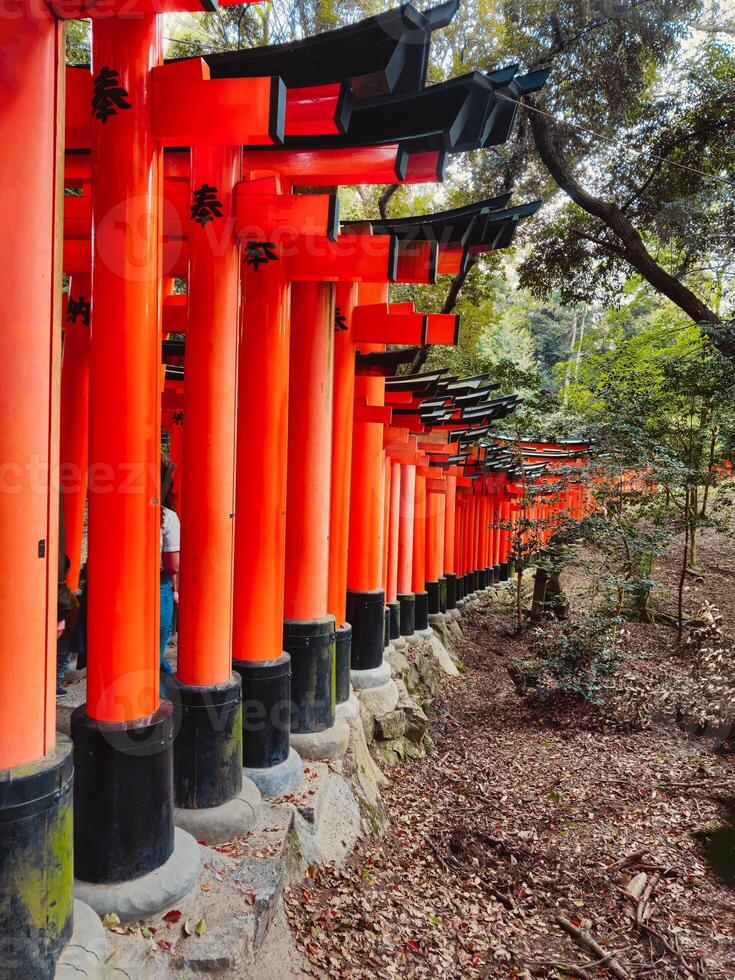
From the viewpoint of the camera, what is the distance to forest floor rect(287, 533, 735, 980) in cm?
456

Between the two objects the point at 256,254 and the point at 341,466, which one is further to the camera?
the point at 341,466

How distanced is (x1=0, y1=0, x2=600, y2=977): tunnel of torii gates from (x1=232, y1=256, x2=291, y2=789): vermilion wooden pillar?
0.01 m

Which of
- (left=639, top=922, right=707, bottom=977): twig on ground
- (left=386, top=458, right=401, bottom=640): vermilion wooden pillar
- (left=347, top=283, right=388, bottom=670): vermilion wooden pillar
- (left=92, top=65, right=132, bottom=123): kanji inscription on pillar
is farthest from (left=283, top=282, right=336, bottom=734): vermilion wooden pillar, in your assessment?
(left=386, top=458, right=401, bottom=640): vermilion wooden pillar

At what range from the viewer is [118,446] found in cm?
338

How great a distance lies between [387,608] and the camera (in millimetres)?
10812

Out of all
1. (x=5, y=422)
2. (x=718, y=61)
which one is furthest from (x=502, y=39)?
(x=5, y=422)

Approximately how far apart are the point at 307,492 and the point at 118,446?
2.49m

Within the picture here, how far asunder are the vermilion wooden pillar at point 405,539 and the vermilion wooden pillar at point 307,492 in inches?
209

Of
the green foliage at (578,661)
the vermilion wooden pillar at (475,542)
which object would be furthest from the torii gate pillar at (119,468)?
the vermilion wooden pillar at (475,542)

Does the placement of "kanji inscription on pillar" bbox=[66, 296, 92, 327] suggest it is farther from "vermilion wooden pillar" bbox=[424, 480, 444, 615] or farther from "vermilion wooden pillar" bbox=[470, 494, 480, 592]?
"vermilion wooden pillar" bbox=[470, 494, 480, 592]

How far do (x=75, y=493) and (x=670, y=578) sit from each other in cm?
1874

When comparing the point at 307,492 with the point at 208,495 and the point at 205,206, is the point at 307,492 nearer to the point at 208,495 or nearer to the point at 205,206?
the point at 208,495

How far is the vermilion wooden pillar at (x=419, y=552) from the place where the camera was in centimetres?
1268

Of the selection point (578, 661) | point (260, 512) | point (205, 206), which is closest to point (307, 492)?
point (260, 512)
